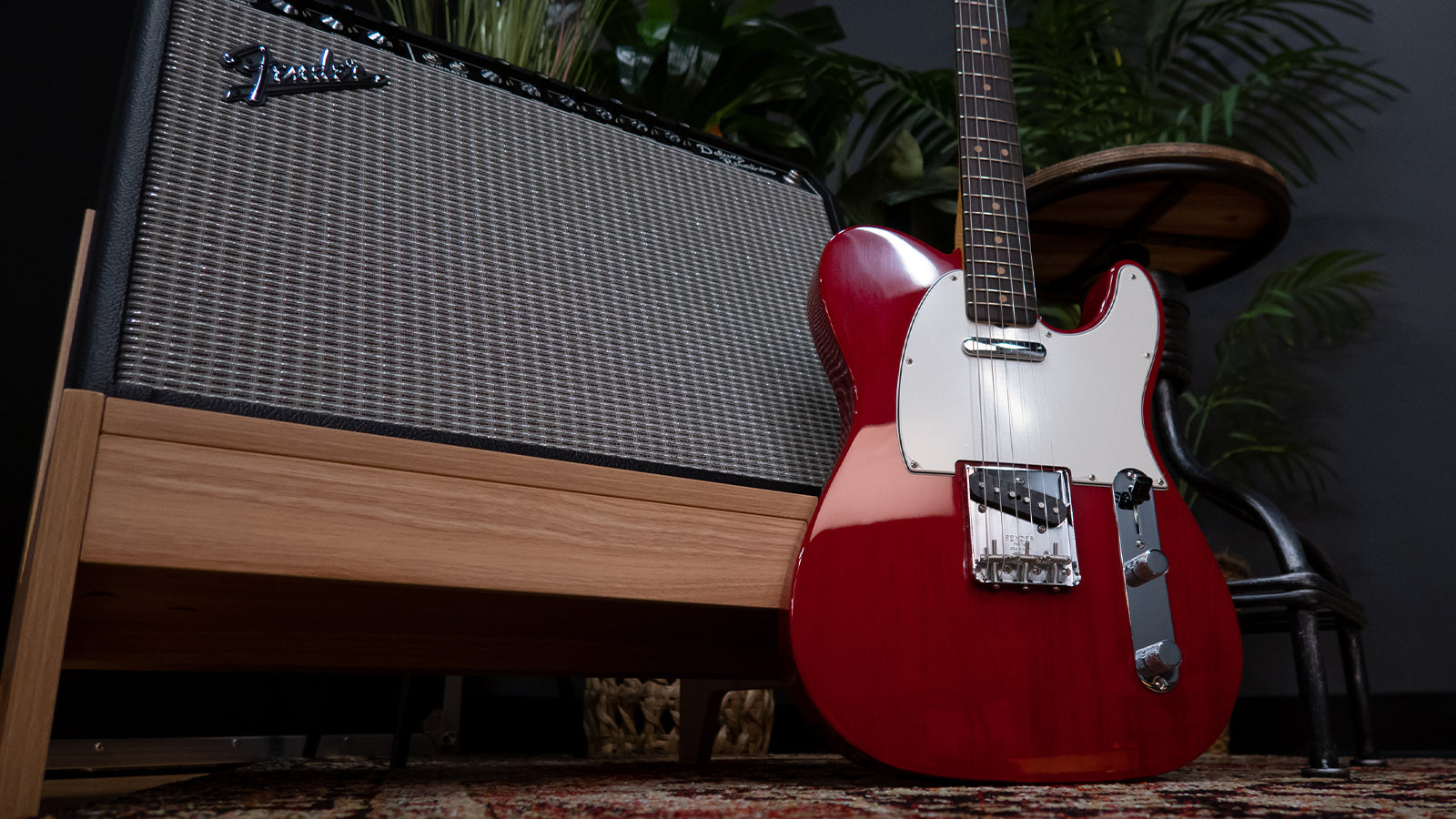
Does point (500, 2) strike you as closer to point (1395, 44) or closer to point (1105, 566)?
point (1105, 566)

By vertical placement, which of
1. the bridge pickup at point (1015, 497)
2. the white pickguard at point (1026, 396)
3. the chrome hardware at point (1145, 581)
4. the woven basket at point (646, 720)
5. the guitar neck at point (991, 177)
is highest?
the guitar neck at point (991, 177)

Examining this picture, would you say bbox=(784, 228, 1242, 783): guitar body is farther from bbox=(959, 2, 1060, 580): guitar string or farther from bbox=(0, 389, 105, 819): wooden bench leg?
bbox=(0, 389, 105, 819): wooden bench leg

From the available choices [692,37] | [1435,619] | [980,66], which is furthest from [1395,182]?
[692,37]

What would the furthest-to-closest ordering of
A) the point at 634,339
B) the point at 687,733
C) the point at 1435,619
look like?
the point at 1435,619 → the point at 687,733 → the point at 634,339

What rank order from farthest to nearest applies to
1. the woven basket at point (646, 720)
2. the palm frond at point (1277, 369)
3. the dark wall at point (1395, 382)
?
the palm frond at point (1277, 369)
the dark wall at point (1395, 382)
the woven basket at point (646, 720)

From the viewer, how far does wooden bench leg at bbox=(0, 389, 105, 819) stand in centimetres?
44

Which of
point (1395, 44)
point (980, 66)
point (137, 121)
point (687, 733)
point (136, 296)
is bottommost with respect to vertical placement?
point (687, 733)

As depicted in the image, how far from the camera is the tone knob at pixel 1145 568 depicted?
68 centimetres

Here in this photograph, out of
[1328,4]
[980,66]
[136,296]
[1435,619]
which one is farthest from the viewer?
[1328,4]

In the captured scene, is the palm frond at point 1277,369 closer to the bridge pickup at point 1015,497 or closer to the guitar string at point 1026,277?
the guitar string at point 1026,277

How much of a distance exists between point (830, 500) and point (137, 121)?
55 centimetres

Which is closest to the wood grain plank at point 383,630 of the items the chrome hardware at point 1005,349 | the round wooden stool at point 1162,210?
the chrome hardware at point 1005,349

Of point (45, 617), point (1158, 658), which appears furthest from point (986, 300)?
point (45, 617)

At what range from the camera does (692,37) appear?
1.37 m
